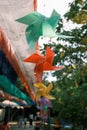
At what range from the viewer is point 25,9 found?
476 cm

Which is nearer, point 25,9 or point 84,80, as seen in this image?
point 25,9

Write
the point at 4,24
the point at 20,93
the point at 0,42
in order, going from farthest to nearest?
the point at 20,93, the point at 4,24, the point at 0,42

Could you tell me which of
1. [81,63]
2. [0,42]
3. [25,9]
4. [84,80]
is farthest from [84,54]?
[0,42]

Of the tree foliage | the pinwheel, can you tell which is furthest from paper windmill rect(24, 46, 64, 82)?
the tree foliage

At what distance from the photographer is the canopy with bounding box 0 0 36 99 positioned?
434cm

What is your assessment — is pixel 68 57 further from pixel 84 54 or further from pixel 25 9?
pixel 25 9

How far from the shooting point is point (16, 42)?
4.47 metres

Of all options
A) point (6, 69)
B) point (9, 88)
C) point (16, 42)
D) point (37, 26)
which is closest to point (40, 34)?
point (37, 26)

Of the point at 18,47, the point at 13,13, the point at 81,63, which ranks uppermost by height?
the point at 81,63

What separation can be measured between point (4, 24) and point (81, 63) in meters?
7.40

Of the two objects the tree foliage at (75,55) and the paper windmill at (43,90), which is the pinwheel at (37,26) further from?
the tree foliage at (75,55)

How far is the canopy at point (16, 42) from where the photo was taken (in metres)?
4.34

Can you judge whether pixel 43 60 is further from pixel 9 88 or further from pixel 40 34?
pixel 9 88

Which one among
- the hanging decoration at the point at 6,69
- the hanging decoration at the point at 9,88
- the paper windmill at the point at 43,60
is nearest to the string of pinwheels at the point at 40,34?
the paper windmill at the point at 43,60
